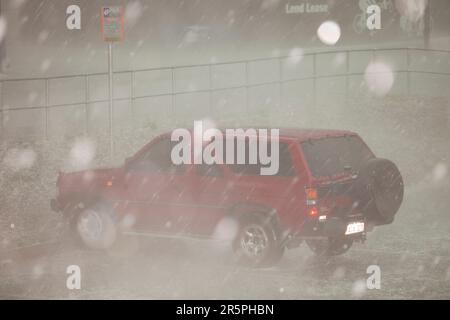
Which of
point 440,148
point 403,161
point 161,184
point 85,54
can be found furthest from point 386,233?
point 85,54

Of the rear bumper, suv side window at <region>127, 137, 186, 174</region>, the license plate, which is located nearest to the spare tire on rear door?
the license plate

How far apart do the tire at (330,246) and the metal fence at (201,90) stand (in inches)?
386

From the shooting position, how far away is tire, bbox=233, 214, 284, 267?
1158 cm

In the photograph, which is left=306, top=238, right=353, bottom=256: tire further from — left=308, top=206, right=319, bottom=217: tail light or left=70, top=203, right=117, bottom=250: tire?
left=70, top=203, right=117, bottom=250: tire

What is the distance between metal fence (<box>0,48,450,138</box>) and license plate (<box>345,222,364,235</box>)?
35.0ft

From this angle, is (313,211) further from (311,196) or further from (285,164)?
(285,164)

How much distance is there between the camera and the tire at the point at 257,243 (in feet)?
38.0

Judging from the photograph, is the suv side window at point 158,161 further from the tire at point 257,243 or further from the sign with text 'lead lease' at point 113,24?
the sign with text 'lead lease' at point 113,24

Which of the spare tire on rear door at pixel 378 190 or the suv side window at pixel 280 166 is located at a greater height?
the suv side window at pixel 280 166

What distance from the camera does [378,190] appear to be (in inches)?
462

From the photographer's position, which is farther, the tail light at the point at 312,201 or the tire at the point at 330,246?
the tire at the point at 330,246

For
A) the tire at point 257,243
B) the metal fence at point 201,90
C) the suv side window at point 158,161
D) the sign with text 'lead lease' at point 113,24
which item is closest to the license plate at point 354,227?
the tire at point 257,243

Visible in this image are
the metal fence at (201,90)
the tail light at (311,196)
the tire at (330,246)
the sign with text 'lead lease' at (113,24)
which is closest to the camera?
the tail light at (311,196)
